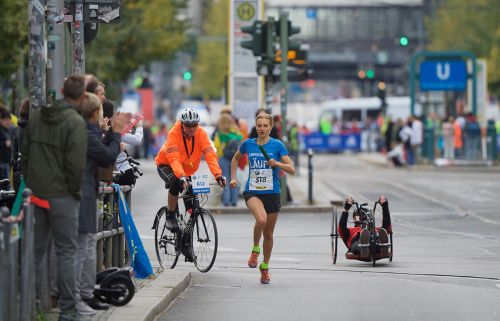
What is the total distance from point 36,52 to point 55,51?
5.90ft

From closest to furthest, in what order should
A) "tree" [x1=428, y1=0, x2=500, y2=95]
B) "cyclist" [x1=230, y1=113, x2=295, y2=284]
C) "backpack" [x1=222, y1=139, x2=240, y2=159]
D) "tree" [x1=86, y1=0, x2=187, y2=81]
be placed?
"cyclist" [x1=230, y1=113, x2=295, y2=284]
"backpack" [x1=222, y1=139, x2=240, y2=159]
"tree" [x1=86, y1=0, x2=187, y2=81]
"tree" [x1=428, y1=0, x2=500, y2=95]

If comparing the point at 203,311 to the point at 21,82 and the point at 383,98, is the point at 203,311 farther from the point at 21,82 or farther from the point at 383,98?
the point at 383,98

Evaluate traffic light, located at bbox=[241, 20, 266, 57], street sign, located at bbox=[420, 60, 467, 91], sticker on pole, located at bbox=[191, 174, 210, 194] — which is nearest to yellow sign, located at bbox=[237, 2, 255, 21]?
traffic light, located at bbox=[241, 20, 266, 57]

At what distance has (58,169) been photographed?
9.50m

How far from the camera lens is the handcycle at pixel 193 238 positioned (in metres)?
14.9

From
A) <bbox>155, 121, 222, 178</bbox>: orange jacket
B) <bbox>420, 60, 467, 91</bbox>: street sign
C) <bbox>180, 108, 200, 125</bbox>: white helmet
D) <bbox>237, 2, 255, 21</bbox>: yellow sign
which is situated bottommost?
<bbox>155, 121, 222, 178</bbox>: orange jacket

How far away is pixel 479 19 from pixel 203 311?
63.1 metres

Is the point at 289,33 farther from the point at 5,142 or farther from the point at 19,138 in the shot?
the point at 19,138

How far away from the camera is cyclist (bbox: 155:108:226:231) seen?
14.8m

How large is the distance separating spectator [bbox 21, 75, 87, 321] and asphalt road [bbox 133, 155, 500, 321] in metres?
1.85

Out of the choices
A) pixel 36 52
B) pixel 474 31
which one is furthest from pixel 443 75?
pixel 36 52

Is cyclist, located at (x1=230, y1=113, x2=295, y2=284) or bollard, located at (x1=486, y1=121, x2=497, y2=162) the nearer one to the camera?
cyclist, located at (x1=230, y1=113, x2=295, y2=284)

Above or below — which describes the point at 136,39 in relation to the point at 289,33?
above

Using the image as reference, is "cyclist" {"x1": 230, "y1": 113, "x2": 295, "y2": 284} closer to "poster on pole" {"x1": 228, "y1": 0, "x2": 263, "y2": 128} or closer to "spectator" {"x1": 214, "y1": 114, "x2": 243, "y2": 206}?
"spectator" {"x1": 214, "y1": 114, "x2": 243, "y2": 206}
